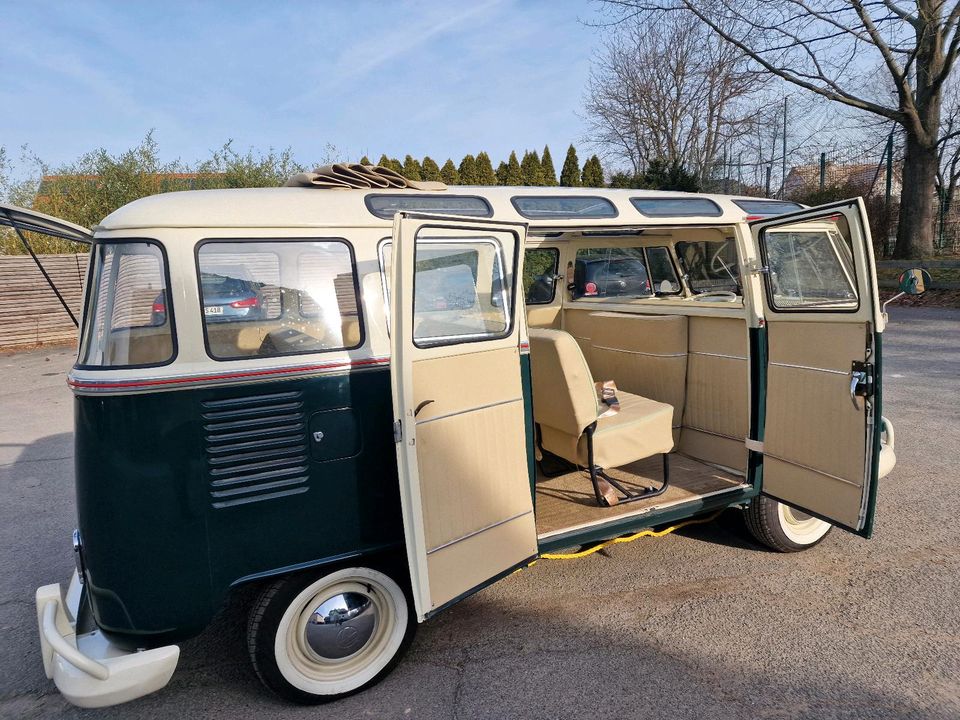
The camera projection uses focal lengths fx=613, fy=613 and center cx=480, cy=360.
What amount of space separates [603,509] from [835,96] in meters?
15.8

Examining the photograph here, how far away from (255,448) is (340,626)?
0.93 metres

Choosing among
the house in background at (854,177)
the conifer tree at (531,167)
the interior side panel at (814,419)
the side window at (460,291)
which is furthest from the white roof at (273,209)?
the conifer tree at (531,167)

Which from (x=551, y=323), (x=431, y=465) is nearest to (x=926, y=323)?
(x=551, y=323)

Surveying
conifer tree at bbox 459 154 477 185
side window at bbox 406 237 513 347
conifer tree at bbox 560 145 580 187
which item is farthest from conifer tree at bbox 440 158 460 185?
side window at bbox 406 237 513 347

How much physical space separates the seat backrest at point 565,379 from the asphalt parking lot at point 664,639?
3.25 feet

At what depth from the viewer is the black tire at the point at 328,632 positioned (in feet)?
8.66

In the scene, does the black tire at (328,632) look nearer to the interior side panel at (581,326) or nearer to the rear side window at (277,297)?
the rear side window at (277,297)

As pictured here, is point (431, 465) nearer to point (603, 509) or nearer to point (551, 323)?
point (603, 509)

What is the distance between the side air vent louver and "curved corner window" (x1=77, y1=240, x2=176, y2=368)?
32 centimetres

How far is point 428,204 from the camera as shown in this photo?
302cm

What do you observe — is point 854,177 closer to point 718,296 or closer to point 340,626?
point 718,296

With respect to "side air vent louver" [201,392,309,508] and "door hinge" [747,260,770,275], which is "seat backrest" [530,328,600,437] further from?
"side air vent louver" [201,392,309,508]

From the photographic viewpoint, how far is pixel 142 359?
242 centimetres

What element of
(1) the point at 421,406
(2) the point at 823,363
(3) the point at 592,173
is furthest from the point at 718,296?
(3) the point at 592,173
